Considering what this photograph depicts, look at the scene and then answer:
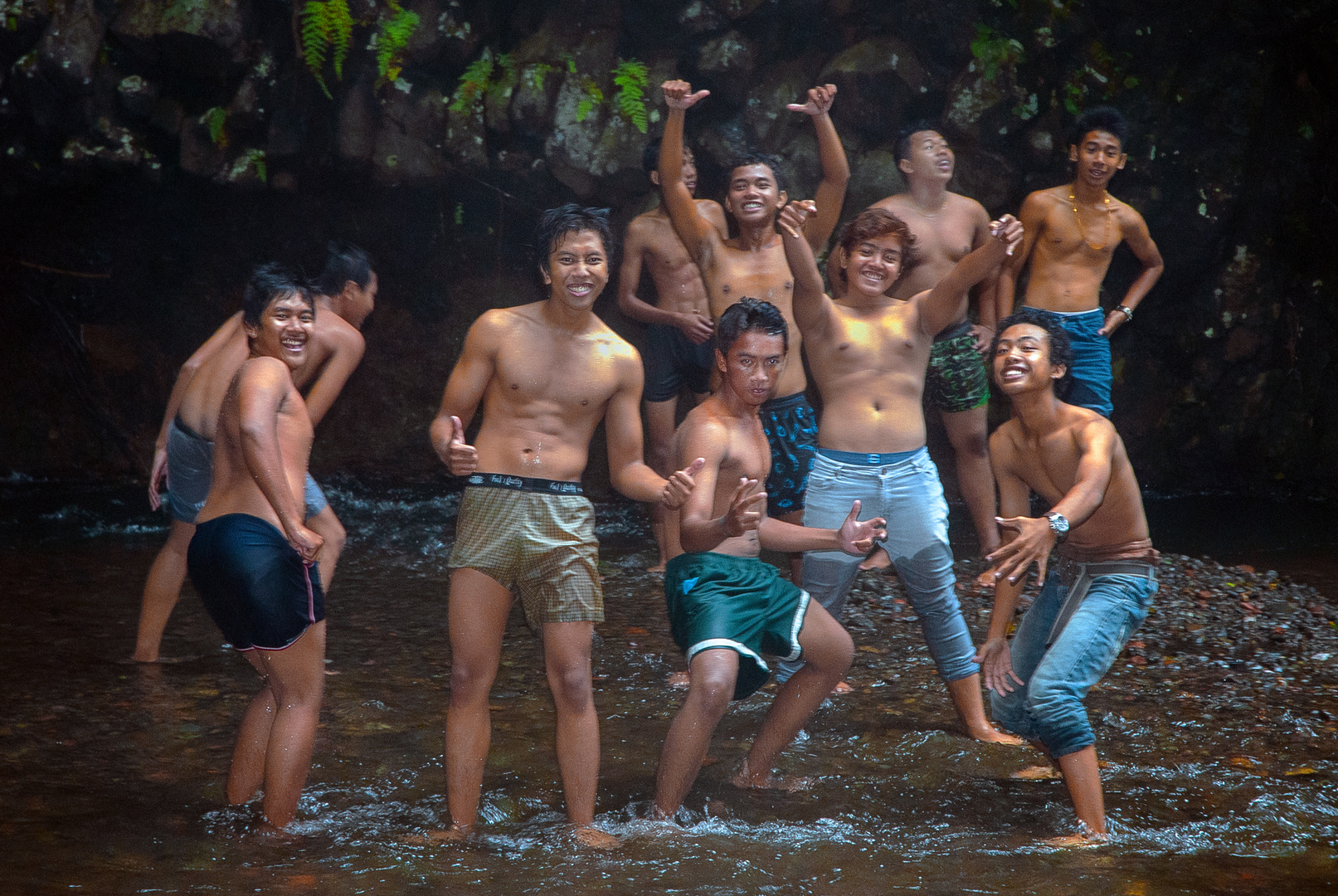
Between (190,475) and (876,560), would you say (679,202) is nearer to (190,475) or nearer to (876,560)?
(876,560)

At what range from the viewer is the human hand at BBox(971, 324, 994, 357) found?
713 cm

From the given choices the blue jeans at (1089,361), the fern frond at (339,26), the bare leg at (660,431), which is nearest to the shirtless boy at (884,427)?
the bare leg at (660,431)

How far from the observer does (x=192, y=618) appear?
672 centimetres

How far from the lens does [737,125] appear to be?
9766mm

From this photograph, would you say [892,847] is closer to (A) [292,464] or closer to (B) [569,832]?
(B) [569,832]

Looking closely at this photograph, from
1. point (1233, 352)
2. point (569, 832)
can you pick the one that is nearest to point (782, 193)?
point (569, 832)

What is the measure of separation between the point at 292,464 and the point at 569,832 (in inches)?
64.0

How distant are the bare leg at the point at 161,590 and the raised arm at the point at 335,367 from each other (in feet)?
3.36

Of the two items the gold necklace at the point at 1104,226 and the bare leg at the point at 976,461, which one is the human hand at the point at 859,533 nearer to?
the bare leg at the point at 976,461

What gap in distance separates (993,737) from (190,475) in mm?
3920

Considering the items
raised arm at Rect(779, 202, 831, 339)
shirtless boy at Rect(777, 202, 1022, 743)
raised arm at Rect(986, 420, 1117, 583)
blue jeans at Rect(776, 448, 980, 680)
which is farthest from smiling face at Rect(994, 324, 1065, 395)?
raised arm at Rect(779, 202, 831, 339)

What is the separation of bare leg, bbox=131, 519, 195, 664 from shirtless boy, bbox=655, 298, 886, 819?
2886 millimetres

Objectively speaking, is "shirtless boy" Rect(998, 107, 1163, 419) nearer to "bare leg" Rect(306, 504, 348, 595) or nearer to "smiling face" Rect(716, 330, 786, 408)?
"smiling face" Rect(716, 330, 786, 408)

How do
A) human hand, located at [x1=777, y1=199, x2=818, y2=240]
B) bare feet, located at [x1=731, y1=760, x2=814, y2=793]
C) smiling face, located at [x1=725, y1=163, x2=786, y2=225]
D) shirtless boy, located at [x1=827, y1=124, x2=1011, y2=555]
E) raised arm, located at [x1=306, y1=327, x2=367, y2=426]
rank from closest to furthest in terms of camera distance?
bare feet, located at [x1=731, y1=760, x2=814, y2=793] → human hand, located at [x1=777, y1=199, x2=818, y2=240] → raised arm, located at [x1=306, y1=327, x2=367, y2=426] → smiling face, located at [x1=725, y1=163, x2=786, y2=225] → shirtless boy, located at [x1=827, y1=124, x2=1011, y2=555]
